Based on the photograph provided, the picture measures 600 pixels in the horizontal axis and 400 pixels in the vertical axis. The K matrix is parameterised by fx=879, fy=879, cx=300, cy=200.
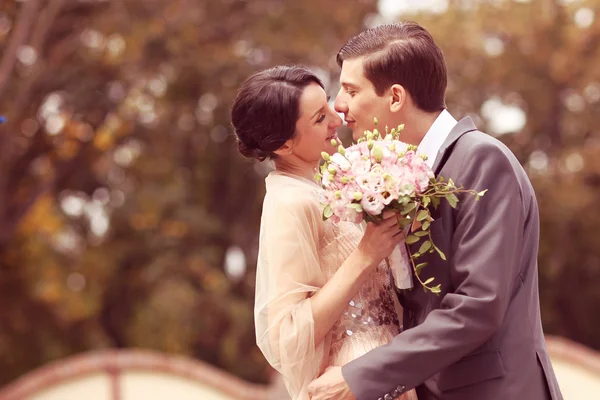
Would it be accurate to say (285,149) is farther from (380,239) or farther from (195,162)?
(195,162)

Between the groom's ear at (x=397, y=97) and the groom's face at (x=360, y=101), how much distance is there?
0.02 meters

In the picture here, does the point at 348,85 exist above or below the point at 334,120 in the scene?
above

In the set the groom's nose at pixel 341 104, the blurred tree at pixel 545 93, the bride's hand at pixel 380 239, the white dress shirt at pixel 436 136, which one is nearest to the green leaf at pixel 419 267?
the bride's hand at pixel 380 239

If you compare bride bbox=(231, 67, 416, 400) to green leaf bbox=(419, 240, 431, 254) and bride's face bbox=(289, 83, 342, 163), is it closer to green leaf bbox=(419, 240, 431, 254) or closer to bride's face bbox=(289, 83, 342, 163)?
bride's face bbox=(289, 83, 342, 163)

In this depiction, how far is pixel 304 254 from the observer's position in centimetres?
290

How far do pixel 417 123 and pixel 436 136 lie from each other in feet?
0.27

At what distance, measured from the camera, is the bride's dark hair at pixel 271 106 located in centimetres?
309

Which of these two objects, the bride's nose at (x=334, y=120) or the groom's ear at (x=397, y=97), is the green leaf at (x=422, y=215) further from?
the bride's nose at (x=334, y=120)

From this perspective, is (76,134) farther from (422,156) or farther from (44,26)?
(422,156)

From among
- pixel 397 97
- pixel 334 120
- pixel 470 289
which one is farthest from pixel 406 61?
pixel 470 289

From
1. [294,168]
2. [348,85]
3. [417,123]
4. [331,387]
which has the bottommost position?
[331,387]

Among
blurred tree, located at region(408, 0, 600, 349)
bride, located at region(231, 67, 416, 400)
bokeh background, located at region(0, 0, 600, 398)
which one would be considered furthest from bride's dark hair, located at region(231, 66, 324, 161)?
blurred tree, located at region(408, 0, 600, 349)

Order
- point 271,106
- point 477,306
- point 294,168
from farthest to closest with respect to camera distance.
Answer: point 294,168, point 271,106, point 477,306

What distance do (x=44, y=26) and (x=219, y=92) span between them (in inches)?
133
